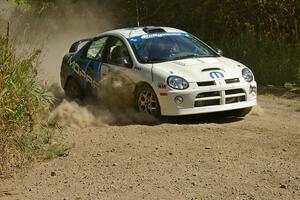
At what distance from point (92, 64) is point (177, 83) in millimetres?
2538

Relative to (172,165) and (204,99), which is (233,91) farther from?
(172,165)

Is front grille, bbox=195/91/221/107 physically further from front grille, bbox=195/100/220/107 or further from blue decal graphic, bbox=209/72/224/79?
blue decal graphic, bbox=209/72/224/79

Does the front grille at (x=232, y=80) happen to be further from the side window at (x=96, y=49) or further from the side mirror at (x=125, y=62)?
the side window at (x=96, y=49)

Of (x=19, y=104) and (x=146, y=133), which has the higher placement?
(x=19, y=104)

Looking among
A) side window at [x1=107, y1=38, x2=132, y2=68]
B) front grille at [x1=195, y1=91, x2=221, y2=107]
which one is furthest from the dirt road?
side window at [x1=107, y1=38, x2=132, y2=68]

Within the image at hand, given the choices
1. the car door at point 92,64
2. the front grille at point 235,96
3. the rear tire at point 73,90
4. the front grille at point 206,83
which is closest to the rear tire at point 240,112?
the front grille at point 235,96

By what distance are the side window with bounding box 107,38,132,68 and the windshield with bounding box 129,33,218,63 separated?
7.0 inches

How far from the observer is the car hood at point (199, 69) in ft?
33.7

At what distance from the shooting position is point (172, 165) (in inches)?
300

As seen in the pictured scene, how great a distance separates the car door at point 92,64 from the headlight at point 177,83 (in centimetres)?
202

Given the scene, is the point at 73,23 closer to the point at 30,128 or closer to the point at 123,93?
the point at 123,93

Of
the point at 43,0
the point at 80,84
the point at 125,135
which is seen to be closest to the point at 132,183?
the point at 125,135

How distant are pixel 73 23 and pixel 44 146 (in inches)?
814

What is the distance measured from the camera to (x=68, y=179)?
23.9ft
